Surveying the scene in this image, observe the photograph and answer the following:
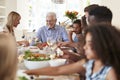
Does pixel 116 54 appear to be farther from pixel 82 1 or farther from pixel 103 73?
pixel 82 1

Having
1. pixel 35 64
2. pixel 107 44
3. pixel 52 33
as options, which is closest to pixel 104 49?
pixel 107 44

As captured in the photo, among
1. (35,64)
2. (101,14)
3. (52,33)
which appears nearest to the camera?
(35,64)

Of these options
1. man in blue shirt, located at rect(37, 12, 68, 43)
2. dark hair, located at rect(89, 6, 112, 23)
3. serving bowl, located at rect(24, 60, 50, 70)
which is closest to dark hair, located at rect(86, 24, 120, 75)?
serving bowl, located at rect(24, 60, 50, 70)

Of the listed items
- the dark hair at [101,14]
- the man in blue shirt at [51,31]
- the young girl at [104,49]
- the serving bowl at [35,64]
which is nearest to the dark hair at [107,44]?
the young girl at [104,49]

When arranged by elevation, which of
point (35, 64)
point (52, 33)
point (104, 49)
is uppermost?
point (104, 49)

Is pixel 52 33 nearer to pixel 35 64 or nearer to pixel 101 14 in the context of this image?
pixel 101 14

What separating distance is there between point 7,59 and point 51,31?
3.41m

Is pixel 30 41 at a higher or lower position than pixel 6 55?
lower

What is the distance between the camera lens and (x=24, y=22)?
22.2 feet

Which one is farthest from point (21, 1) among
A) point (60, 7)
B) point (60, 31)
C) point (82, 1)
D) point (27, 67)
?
point (27, 67)

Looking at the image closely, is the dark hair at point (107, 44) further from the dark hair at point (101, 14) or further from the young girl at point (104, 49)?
the dark hair at point (101, 14)

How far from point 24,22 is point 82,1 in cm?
152

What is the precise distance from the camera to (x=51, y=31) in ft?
13.8

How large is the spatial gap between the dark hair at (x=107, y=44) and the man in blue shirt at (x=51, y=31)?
2.64m
